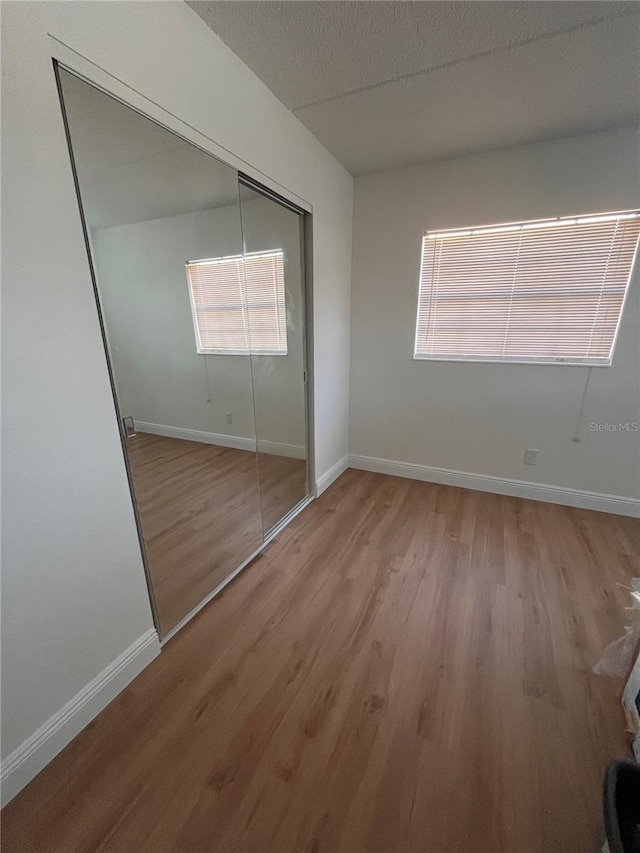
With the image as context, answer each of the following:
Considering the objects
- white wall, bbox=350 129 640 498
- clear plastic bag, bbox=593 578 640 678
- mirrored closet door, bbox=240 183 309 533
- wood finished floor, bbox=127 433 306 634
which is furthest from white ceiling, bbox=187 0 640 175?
clear plastic bag, bbox=593 578 640 678

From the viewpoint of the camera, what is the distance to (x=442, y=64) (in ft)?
5.04

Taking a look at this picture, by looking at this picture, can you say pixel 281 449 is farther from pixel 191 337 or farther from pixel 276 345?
pixel 191 337

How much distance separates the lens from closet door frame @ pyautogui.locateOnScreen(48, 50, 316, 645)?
96 centimetres

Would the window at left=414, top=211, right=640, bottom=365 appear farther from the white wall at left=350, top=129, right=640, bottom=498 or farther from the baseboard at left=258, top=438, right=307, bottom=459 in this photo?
the baseboard at left=258, top=438, right=307, bottom=459

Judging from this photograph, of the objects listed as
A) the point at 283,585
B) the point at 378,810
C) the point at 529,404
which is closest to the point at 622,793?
the point at 378,810

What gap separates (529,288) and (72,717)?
345 centimetres

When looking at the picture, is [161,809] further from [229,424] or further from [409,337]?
[409,337]

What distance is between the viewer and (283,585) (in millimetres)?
1908

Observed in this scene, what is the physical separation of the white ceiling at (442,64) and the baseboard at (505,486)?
247 centimetres

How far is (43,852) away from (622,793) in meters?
1.60

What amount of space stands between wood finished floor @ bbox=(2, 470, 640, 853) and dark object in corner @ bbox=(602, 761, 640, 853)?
0.21 meters

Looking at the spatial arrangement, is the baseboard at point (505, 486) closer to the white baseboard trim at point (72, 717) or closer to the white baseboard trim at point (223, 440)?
the white baseboard trim at point (223, 440)

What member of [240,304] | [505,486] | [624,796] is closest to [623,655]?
[624,796]

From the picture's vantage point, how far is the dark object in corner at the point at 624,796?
80cm
